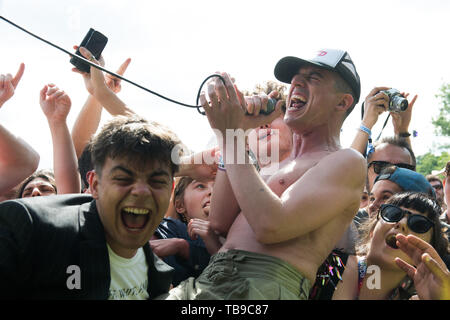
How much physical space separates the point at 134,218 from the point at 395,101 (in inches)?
102

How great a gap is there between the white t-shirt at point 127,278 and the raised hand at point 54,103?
1.43 meters

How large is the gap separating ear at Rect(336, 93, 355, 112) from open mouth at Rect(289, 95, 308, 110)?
0.20 meters

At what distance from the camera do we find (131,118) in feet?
7.20

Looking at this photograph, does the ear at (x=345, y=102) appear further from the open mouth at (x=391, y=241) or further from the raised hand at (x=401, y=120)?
the raised hand at (x=401, y=120)

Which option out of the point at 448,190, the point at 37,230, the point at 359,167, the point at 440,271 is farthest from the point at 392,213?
the point at 37,230

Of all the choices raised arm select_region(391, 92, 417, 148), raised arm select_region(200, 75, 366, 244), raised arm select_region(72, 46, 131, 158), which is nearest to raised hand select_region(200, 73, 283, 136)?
raised arm select_region(200, 75, 366, 244)

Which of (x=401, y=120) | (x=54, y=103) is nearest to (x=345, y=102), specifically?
(x=54, y=103)

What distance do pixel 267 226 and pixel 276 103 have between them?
3.08 feet

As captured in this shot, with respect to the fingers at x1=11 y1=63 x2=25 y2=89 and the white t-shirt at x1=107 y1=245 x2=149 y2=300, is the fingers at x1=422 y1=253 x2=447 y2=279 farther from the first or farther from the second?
the fingers at x1=11 y1=63 x2=25 y2=89

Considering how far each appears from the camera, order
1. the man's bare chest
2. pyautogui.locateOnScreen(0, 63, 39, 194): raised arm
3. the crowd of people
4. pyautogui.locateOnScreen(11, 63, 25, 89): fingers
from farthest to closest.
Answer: pyautogui.locateOnScreen(11, 63, 25, 89): fingers
pyautogui.locateOnScreen(0, 63, 39, 194): raised arm
the man's bare chest
the crowd of people

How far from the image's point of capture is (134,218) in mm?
2043

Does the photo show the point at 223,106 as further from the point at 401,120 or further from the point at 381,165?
the point at 401,120

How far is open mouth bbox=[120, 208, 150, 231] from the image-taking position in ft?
6.63
